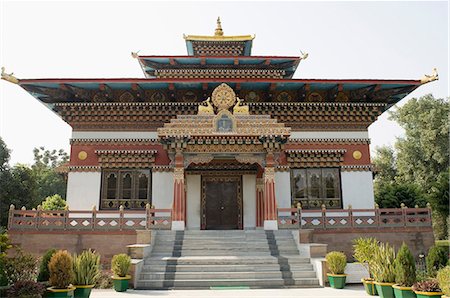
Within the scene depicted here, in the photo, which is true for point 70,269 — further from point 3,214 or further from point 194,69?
point 3,214

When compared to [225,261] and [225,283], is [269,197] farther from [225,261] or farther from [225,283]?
[225,283]

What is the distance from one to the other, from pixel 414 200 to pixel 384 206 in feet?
5.32

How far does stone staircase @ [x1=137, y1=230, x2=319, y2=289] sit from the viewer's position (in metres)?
10.9

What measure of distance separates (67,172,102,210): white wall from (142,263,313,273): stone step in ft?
21.0

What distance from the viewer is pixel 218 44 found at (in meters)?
22.5

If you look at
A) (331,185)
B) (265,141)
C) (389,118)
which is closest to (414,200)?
(331,185)

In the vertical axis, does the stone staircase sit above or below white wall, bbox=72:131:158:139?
below

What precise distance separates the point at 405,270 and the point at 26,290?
7.96m

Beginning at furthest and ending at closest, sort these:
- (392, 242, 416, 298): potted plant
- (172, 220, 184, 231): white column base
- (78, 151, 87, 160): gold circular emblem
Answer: (78, 151, 87, 160): gold circular emblem
(172, 220, 184, 231): white column base
(392, 242, 416, 298): potted plant

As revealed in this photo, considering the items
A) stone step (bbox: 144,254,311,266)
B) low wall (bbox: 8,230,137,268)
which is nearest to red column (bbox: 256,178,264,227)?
stone step (bbox: 144,254,311,266)

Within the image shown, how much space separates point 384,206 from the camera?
19969 mm

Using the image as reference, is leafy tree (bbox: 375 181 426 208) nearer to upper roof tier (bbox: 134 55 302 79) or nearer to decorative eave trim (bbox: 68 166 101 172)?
upper roof tier (bbox: 134 55 302 79)

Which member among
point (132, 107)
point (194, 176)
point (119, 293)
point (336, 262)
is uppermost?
point (132, 107)

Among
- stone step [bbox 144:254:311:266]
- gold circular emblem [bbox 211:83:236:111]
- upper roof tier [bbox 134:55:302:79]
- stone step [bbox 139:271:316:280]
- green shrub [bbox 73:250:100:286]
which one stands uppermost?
upper roof tier [bbox 134:55:302:79]
